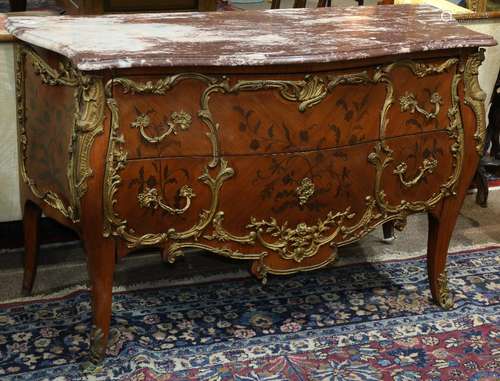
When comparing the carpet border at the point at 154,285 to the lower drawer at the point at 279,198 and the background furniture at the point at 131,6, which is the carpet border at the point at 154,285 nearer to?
the lower drawer at the point at 279,198

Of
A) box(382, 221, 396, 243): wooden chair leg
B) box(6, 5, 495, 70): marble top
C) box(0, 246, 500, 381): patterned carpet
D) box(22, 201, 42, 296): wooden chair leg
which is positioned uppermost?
box(6, 5, 495, 70): marble top

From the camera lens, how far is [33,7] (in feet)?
13.6

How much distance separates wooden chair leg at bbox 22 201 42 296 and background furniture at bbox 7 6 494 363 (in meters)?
0.04

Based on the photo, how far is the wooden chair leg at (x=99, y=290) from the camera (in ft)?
6.46

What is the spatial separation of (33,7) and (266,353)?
2.59 meters

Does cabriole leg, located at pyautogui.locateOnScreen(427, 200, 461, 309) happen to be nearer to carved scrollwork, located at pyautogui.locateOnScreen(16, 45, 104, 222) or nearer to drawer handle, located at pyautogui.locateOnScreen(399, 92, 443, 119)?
drawer handle, located at pyautogui.locateOnScreen(399, 92, 443, 119)

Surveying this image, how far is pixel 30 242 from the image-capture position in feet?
7.80

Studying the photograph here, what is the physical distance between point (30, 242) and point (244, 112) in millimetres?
820

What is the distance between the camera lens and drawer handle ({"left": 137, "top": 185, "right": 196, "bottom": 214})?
192 cm

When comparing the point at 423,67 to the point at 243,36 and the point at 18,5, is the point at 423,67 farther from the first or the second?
the point at 18,5

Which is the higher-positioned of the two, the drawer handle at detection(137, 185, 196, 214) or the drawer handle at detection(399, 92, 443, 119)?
the drawer handle at detection(399, 92, 443, 119)

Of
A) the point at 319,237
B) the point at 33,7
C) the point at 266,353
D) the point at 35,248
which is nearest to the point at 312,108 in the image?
the point at 319,237

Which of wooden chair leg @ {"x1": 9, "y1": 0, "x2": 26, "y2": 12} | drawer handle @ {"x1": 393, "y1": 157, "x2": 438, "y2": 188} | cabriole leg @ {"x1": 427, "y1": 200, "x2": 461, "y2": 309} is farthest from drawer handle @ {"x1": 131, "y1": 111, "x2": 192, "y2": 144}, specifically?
wooden chair leg @ {"x1": 9, "y1": 0, "x2": 26, "y2": 12}

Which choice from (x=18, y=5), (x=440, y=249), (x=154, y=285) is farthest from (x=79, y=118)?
(x=18, y=5)
